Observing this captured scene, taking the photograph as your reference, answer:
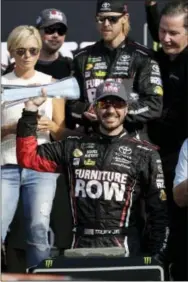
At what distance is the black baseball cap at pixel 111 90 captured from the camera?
5.38m

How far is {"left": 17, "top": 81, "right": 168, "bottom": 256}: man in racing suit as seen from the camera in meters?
5.27

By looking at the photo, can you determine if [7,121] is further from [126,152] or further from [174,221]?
[174,221]

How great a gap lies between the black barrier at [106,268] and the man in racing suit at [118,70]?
126 cm

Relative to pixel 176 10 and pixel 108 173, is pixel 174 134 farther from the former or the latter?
pixel 176 10

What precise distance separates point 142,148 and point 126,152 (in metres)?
0.11

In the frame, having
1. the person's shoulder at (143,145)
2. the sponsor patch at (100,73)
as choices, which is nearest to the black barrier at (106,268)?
the person's shoulder at (143,145)

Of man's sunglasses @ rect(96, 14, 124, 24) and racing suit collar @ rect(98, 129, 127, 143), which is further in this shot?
man's sunglasses @ rect(96, 14, 124, 24)

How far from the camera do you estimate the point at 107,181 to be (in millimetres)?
5285

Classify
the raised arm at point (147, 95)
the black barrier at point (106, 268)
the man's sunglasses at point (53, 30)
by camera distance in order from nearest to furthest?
1. the black barrier at point (106, 268)
2. the raised arm at point (147, 95)
3. the man's sunglasses at point (53, 30)

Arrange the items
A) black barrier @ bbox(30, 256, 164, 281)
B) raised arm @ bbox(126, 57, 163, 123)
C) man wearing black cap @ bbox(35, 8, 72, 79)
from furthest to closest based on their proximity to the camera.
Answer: man wearing black cap @ bbox(35, 8, 72, 79), raised arm @ bbox(126, 57, 163, 123), black barrier @ bbox(30, 256, 164, 281)

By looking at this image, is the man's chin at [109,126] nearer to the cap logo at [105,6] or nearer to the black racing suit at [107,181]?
the black racing suit at [107,181]

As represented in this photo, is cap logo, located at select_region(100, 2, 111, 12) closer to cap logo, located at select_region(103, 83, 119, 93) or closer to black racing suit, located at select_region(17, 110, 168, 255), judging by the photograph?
cap logo, located at select_region(103, 83, 119, 93)

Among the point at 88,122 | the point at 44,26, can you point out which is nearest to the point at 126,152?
the point at 88,122

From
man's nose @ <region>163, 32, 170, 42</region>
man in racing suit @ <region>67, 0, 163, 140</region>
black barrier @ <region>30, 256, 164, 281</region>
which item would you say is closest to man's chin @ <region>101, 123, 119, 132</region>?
man in racing suit @ <region>67, 0, 163, 140</region>
